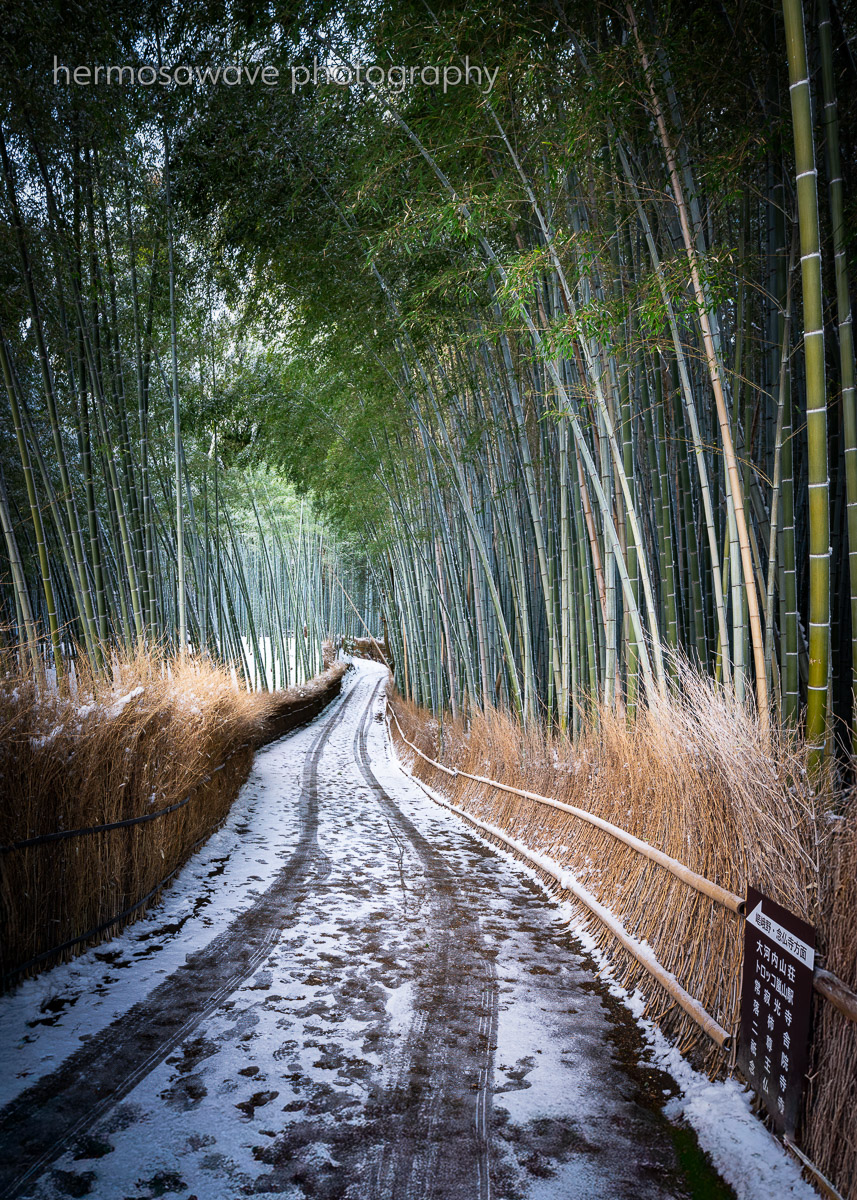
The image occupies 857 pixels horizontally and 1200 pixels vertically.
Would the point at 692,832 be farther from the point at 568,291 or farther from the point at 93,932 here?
the point at 568,291

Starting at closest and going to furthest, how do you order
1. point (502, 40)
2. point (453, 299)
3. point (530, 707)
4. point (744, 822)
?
point (744, 822)
point (502, 40)
point (453, 299)
point (530, 707)

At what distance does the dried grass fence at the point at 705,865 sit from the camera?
4.16ft

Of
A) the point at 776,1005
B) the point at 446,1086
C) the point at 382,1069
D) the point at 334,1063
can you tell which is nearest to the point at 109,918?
the point at 334,1063

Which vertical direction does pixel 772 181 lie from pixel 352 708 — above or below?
above

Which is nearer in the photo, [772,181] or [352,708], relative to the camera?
[772,181]

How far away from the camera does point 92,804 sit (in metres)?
2.61

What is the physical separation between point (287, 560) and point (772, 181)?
46.1ft

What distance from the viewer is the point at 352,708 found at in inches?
560

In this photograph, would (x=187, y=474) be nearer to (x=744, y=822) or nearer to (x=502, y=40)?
(x=502, y=40)

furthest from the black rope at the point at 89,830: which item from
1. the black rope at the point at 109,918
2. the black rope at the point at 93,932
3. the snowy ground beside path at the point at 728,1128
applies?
the snowy ground beside path at the point at 728,1128

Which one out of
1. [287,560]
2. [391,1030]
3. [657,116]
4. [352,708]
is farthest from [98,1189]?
[287,560]

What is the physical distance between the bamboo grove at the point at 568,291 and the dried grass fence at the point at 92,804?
177 cm

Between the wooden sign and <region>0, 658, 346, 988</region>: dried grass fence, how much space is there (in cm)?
199

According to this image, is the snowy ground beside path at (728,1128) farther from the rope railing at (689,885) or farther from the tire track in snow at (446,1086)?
the tire track in snow at (446,1086)
